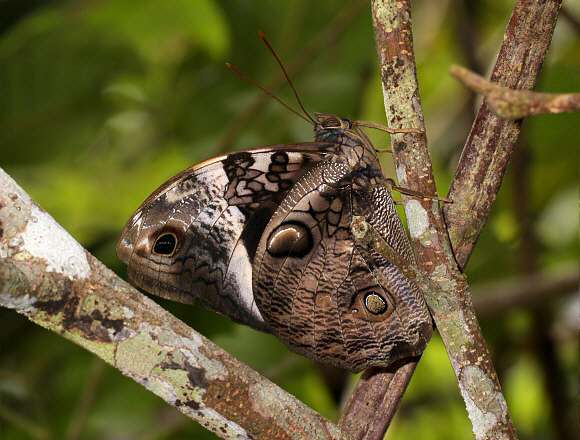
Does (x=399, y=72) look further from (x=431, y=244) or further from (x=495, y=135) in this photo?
(x=431, y=244)

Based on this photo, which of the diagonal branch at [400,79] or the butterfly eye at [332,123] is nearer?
the diagonal branch at [400,79]

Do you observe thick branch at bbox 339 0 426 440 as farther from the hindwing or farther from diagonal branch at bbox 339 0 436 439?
the hindwing

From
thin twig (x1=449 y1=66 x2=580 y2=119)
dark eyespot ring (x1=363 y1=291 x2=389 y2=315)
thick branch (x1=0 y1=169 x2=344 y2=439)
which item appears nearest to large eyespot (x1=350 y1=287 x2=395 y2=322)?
dark eyespot ring (x1=363 y1=291 x2=389 y2=315)

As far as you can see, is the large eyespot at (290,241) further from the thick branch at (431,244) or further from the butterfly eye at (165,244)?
the thick branch at (431,244)

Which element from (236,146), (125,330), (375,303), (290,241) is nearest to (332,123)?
(290,241)

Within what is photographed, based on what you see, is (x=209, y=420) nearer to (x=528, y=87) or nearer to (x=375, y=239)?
(x=375, y=239)

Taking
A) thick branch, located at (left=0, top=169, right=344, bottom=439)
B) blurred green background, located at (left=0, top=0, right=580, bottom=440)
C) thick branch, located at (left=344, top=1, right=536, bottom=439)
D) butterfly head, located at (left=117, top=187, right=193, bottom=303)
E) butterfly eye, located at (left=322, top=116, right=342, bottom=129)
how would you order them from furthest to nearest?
blurred green background, located at (left=0, top=0, right=580, bottom=440), butterfly eye, located at (left=322, top=116, right=342, bottom=129), butterfly head, located at (left=117, top=187, right=193, bottom=303), thick branch, located at (left=344, top=1, right=536, bottom=439), thick branch, located at (left=0, top=169, right=344, bottom=439)

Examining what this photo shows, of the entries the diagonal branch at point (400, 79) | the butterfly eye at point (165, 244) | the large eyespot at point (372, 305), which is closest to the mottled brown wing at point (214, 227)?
the butterfly eye at point (165, 244)
